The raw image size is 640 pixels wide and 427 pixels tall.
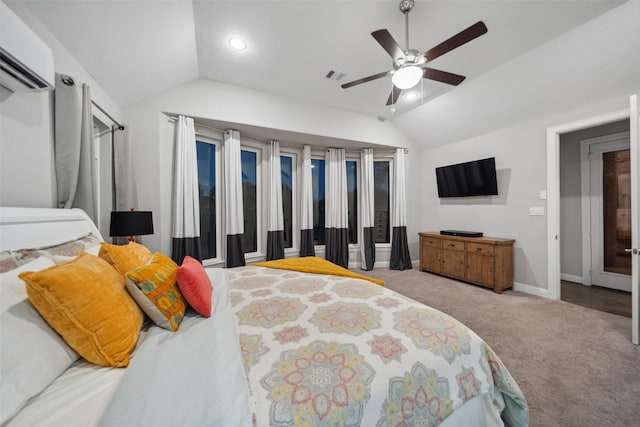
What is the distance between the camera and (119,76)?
223cm

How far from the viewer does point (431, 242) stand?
413 centimetres

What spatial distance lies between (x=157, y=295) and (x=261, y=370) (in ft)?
2.01

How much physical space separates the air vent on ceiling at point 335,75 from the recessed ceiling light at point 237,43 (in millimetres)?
1035

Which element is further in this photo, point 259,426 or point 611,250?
point 611,250

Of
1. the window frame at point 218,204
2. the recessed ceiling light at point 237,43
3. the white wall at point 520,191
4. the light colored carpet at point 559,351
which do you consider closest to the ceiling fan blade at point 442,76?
the recessed ceiling light at point 237,43

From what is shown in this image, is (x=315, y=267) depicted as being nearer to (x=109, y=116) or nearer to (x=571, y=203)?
(x=109, y=116)

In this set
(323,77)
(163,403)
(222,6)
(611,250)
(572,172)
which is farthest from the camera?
(572,172)

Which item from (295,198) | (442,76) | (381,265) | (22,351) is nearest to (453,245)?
(381,265)

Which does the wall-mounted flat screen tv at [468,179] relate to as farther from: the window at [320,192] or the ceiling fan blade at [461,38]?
the ceiling fan blade at [461,38]

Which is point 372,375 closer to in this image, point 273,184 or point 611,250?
point 273,184

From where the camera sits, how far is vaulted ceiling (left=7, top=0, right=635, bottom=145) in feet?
5.97

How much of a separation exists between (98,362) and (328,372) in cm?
79

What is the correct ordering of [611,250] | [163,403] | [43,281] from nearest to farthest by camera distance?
[163,403]
[43,281]
[611,250]

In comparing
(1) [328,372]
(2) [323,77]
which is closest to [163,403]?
(1) [328,372]
